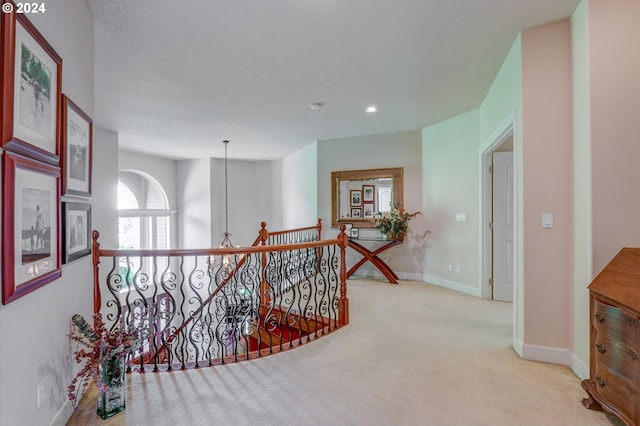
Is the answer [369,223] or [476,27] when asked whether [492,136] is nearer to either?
[476,27]

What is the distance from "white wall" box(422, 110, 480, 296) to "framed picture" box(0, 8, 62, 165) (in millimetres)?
4638

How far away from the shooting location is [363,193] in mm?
5750

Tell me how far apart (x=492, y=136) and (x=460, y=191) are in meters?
1.29

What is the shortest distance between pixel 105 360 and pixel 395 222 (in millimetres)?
4259

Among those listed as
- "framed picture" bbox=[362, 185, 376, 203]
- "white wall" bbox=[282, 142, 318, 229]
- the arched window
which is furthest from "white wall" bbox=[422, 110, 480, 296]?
the arched window

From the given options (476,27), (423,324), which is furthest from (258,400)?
(476,27)

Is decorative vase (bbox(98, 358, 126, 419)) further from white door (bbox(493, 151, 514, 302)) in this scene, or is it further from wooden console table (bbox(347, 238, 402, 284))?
white door (bbox(493, 151, 514, 302))

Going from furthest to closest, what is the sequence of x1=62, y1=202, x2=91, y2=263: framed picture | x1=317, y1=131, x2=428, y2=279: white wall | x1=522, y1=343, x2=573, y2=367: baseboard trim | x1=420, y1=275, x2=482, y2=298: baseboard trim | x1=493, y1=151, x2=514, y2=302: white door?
1. x1=317, y1=131, x2=428, y2=279: white wall
2. x1=420, y1=275, x2=482, y2=298: baseboard trim
3. x1=493, y1=151, x2=514, y2=302: white door
4. x1=522, y1=343, x2=573, y2=367: baseboard trim
5. x1=62, y1=202, x2=91, y2=263: framed picture

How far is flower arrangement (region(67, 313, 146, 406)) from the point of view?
1809 mm

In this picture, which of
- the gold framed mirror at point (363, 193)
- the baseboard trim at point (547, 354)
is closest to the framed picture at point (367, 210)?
the gold framed mirror at point (363, 193)

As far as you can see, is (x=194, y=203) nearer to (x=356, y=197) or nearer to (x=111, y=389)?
(x=356, y=197)

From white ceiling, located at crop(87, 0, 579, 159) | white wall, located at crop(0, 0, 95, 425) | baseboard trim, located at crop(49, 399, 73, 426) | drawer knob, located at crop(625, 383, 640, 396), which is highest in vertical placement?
white ceiling, located at crop(87, 0, 579, 159)

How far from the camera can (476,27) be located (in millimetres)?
2443

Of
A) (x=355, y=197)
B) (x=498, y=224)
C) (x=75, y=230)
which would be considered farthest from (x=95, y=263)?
(x=498, y=224)
